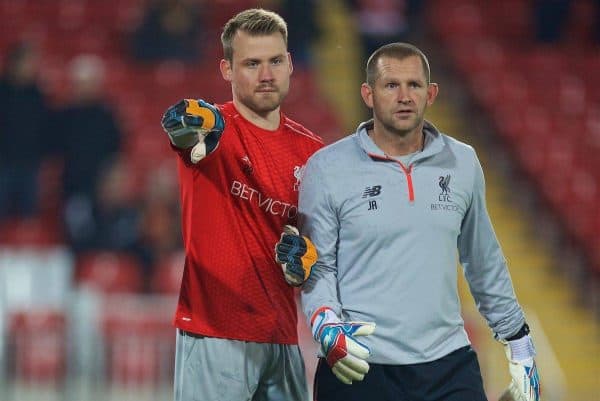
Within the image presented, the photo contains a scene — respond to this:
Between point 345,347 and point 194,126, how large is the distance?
0.84m

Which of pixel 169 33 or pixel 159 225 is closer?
pixel 159 225

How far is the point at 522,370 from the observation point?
4254mm

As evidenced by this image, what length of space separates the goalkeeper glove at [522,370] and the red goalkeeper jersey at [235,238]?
80 cm

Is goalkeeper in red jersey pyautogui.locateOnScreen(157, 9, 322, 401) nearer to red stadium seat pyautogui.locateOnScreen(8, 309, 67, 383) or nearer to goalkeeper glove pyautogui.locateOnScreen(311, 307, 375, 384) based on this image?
goalkeeper glove pyautogui.locateOnScreen(311, 307, 375, 384)

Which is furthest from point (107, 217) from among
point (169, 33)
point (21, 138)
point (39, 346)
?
point (169, 33)

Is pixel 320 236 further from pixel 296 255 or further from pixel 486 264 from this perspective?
pixel 486 264

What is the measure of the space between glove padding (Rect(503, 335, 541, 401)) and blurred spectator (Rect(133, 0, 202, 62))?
7.64 m

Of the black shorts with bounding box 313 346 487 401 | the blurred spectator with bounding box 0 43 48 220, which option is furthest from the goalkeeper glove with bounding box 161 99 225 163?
the blurred spectator with bounding box 0 43 48 220

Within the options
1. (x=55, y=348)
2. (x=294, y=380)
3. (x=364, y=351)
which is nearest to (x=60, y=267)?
(x=55, y=348)

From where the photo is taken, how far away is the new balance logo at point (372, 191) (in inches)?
157

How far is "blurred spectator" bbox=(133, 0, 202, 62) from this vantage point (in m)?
11.4

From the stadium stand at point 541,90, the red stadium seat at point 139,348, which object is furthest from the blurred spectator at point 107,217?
the stadium stand at point 541,90

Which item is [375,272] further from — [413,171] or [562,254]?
[562,254]

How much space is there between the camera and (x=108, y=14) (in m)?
12.9
